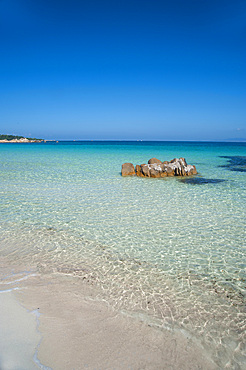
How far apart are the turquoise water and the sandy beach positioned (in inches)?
9.7

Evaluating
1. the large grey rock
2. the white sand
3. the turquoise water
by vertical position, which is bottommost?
the turquoise water

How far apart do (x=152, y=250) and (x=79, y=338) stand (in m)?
2.87

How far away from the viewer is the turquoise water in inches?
133

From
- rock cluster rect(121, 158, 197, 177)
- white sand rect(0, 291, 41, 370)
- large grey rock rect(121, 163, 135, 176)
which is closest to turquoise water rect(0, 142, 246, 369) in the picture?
white sand rect(0, 291, 41, 370)


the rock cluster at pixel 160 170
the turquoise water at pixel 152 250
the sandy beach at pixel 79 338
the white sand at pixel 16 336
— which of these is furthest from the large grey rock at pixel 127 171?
the white sand at pixel 16 336

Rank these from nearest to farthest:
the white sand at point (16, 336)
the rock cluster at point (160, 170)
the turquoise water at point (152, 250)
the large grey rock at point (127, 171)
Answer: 1. the white sand at point (16, 336)
2. the turquoise water at point (152, 250)
3. the rock cluster at point (160, 170)
4. the large grey rock at point (127, 171)

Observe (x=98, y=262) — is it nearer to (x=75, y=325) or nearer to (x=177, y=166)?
(x=75, y=325)

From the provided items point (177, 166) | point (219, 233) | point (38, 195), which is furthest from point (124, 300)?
point (177, 166)

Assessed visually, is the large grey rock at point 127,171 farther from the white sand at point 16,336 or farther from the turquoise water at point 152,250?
the white sand at point 16,336

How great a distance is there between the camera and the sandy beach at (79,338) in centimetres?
261

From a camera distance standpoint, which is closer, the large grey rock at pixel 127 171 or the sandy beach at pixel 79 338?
the sandy beach at pixel 79 338

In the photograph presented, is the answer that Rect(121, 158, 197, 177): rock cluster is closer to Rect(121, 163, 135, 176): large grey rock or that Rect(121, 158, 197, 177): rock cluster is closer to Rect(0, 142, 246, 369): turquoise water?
Rect(121, 163, 135, 176): large grey rock

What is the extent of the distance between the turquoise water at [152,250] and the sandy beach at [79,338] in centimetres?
25

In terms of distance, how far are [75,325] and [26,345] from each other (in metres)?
0.63
